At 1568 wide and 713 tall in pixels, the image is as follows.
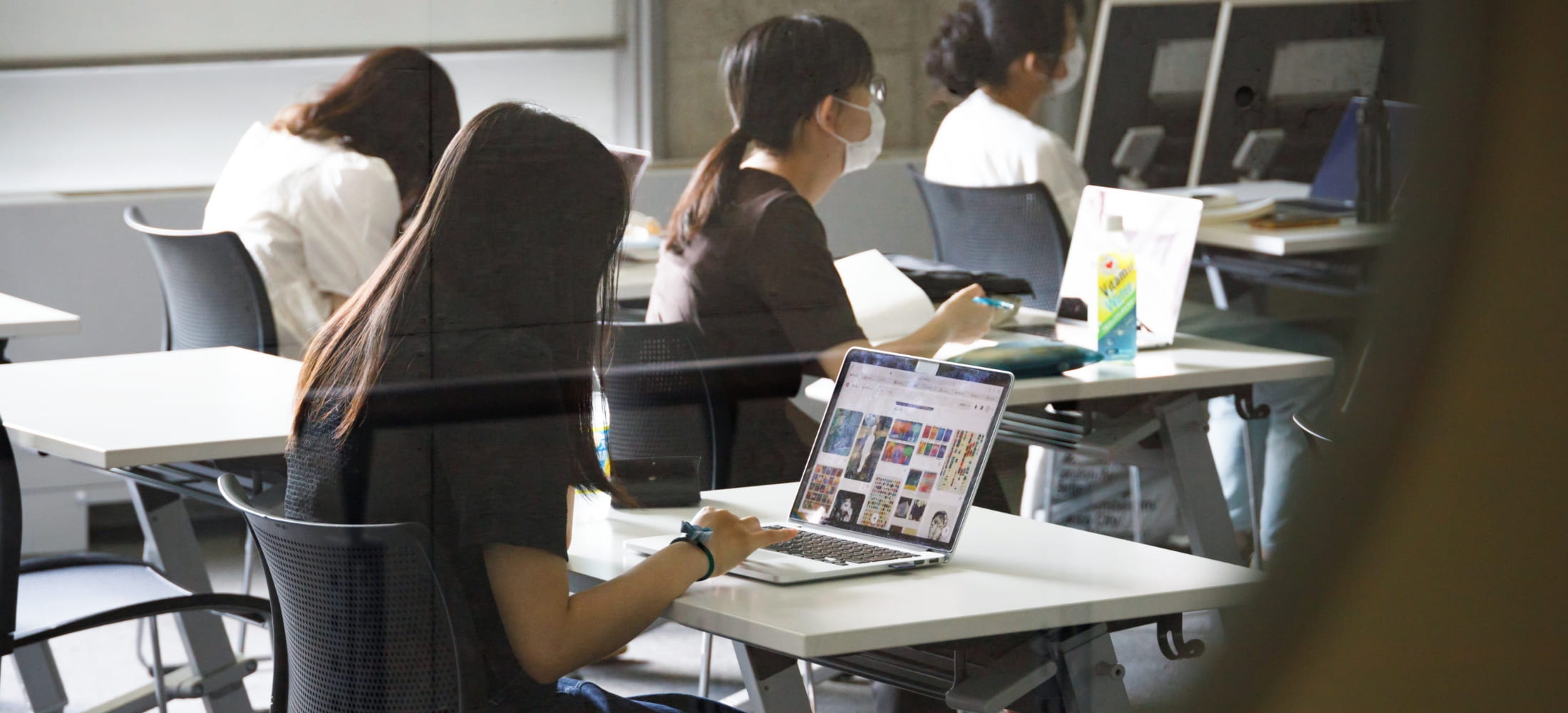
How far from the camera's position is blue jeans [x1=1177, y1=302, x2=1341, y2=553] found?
125cm

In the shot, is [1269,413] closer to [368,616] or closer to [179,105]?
[368,616]

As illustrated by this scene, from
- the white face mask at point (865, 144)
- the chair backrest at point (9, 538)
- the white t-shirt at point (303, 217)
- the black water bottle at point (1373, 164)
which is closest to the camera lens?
the black water bottle at point (1373, 164)

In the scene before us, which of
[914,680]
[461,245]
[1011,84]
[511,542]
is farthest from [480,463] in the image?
[1011,84]

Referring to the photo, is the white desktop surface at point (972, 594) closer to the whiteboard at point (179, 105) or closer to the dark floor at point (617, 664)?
the dark floor at point (617, 664)

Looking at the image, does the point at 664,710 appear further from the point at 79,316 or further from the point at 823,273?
the point at 79,316

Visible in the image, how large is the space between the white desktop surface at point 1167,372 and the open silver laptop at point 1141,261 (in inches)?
0.8

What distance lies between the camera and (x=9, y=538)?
175 centimetres

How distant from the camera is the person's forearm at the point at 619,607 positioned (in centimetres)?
141

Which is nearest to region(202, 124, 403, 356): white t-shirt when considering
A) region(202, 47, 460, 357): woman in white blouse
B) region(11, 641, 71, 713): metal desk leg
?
region(202, 47, 460, 357): woman in white blouse

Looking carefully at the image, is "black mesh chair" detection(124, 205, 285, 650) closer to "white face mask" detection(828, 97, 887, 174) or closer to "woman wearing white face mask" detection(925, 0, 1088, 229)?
"white face mask" detection(828, 97, 887, 174)

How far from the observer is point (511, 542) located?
142 centimetres

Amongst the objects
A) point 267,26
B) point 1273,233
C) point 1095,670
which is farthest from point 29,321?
point 1273,233

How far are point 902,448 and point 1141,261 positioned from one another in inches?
11.8

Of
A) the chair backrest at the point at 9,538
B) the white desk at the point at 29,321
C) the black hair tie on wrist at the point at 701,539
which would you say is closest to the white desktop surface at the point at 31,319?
the white desk at the point at 29,321
